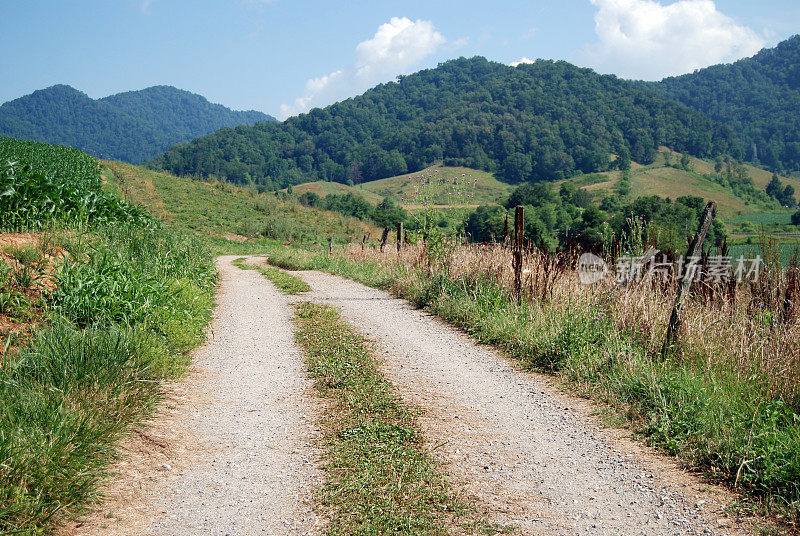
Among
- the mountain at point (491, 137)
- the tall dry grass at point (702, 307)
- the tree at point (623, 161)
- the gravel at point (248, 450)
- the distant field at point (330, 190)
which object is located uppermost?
the mountain at point (491, 137)

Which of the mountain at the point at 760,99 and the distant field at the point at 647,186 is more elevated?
the mountain at the point at 760,99

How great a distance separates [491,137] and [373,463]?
14879cm

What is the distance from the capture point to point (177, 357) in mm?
6156

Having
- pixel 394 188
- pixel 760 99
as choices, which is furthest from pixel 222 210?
pixel 760 99

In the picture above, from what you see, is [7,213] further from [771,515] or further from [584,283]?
[771,515]

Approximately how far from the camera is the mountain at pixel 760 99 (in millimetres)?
144375

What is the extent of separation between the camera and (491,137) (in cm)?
14575

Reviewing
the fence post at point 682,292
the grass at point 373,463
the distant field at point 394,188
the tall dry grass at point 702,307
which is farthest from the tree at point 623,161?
the grass at point 373,463

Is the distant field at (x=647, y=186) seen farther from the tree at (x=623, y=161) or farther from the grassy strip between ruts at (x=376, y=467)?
the grassy strip between ruts at (x=376, y=467)

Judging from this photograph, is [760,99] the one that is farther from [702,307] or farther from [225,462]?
[225,462]

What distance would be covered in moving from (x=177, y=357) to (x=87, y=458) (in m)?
2.63

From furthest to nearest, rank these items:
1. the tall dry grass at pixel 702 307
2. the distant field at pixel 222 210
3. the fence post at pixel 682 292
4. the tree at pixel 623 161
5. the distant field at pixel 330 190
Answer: the tree at pixel 623 161
the distant field at pixel 330 190
the distant field at pixel 222 210
the fence post at pixel 682 292
the tall dry grass at pixel 702 307

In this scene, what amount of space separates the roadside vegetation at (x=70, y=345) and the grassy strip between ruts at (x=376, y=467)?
5.01ft

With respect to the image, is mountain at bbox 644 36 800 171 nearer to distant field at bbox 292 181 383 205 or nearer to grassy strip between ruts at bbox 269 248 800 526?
distant field at bbox 292 181 383 205
